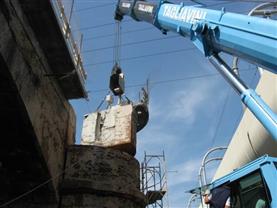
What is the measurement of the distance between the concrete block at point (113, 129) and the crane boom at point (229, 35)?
302 cm

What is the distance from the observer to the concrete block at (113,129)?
43.3ft

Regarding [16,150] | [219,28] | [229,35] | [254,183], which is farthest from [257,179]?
[16,150]

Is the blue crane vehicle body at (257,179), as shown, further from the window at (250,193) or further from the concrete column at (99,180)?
the concrete column at (99,180)

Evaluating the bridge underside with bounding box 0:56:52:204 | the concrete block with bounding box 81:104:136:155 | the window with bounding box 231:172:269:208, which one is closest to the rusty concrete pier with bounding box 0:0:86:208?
the bridge underside with bounding box 0:56:52:204

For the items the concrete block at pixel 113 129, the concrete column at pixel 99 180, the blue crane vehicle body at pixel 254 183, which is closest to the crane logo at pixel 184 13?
the concrete block at pixel 113 129

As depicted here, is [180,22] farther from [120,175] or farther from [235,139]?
[120,175]

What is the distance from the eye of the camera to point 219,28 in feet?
30.3

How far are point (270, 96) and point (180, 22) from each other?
10.5 feet

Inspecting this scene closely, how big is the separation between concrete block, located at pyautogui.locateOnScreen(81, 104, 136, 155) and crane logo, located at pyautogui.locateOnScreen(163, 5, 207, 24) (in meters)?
3.57

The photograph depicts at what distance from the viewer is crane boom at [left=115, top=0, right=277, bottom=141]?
764 centimetres

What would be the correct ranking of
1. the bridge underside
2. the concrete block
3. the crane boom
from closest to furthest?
the crane boom
the bridge underside
the concrete block

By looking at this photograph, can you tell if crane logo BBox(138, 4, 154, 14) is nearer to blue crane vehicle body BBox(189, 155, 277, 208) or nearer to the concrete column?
the concrete column

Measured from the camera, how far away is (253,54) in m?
8.09

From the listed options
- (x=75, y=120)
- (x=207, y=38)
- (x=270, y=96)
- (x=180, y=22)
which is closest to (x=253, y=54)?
(x=270, y=96)
